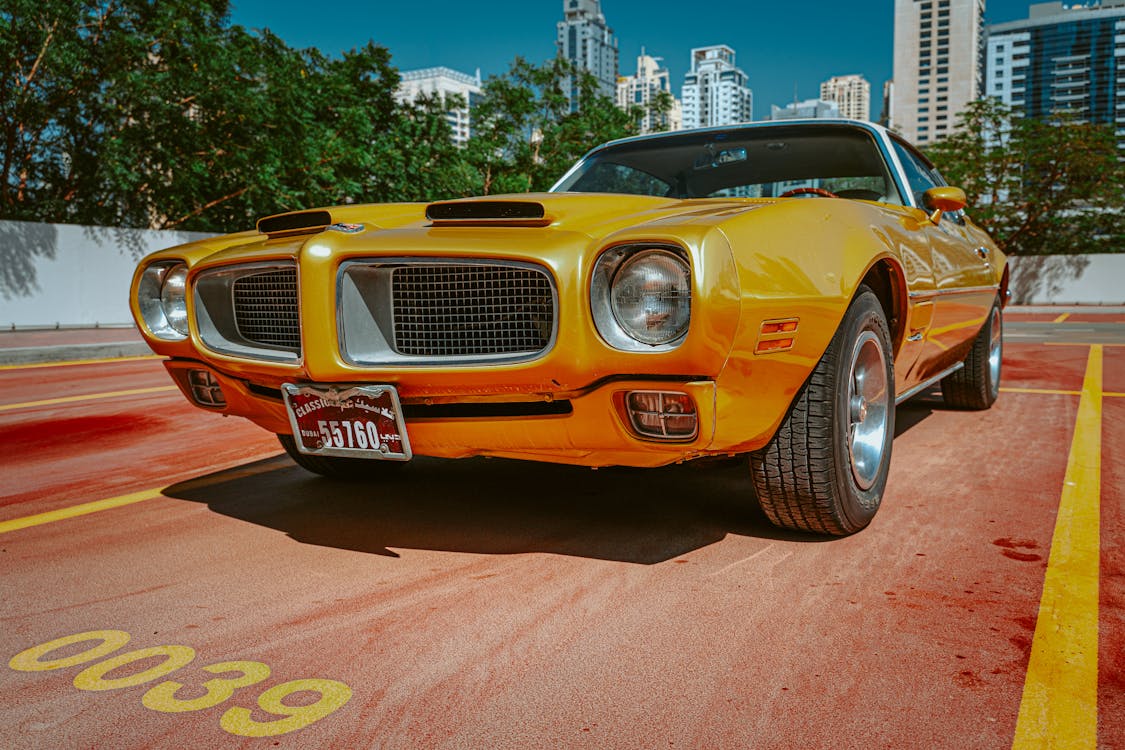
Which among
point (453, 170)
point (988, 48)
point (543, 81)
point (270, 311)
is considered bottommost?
point (270, 311)

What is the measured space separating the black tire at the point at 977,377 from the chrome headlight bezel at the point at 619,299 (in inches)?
139

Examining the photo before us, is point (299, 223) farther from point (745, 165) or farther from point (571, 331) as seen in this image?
point (745, 165)

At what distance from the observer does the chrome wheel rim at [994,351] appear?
5.47 m

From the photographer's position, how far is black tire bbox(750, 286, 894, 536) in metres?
2.61

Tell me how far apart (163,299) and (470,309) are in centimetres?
137

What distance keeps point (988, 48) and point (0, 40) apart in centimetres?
19729

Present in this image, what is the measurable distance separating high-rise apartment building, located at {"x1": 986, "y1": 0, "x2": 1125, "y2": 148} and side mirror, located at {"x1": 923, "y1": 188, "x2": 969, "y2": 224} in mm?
170409

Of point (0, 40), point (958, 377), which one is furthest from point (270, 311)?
point (0, 40)

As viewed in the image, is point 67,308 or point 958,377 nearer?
point 958,377

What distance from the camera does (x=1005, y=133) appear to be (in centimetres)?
3030

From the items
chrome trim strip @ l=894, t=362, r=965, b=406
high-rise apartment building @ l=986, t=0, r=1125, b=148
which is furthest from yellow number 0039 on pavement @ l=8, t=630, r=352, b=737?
high-rise apartment building @ l=986, t=0, r=1125, b=148

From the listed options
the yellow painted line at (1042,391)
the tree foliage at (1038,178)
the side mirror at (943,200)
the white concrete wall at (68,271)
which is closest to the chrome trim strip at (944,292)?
the side mirror at (943,200)

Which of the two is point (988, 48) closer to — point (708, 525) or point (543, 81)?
point (543, 81)

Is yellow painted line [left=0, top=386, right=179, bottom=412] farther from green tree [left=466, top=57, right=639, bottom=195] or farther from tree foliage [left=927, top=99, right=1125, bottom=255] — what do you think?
tree foliage [left=927, top=99, right=1125, bottom=255]
